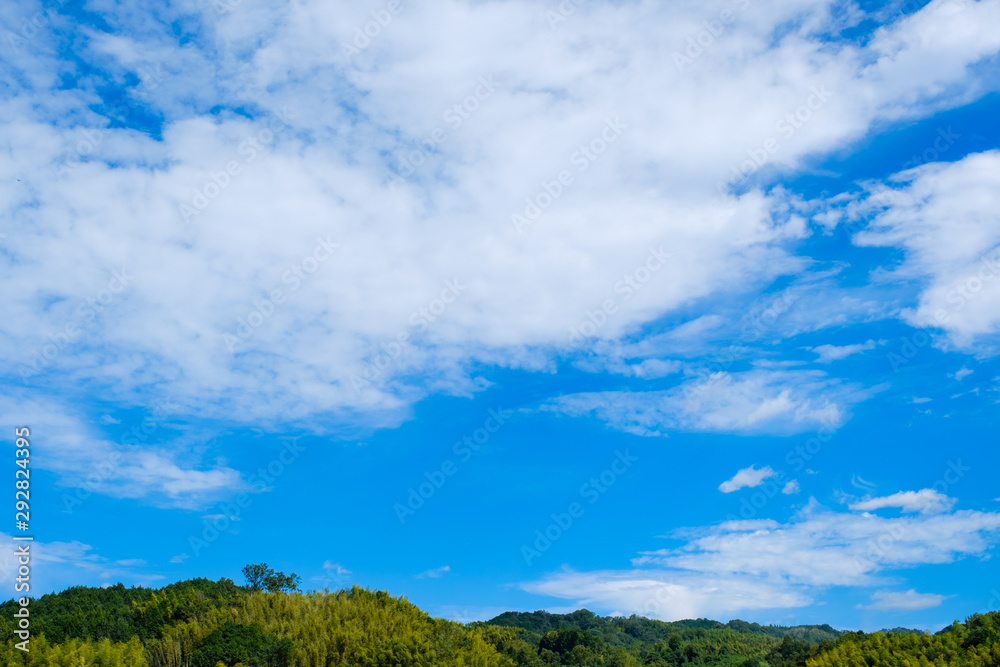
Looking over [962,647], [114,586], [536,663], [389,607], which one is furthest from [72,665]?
[962,647]

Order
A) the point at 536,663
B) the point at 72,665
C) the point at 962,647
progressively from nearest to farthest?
the point at 72,665, the point at 962,647, the point at 536,663

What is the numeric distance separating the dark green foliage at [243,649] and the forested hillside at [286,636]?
7 centimetres

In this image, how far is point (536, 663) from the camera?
76.5 meters

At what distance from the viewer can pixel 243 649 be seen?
51.9 meters

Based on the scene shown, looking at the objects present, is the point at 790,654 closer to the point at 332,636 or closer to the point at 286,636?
the point at 332,636

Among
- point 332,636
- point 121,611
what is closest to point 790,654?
point 332,636

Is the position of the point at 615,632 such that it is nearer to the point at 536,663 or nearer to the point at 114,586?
the point at 536,663

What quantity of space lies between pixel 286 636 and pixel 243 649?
3945 mm

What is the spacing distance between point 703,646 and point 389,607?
56072mm

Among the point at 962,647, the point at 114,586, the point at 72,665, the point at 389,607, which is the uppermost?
the point at 114,586

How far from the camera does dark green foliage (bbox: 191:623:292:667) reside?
5138 cm

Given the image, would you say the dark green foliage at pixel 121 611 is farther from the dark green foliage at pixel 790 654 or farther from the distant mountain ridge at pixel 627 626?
the distant mountain ridge at pixel 627 626

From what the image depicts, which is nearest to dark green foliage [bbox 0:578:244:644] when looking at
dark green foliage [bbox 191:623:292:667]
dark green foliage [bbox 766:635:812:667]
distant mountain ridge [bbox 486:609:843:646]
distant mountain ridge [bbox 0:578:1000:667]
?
distant mountain ridge [bbox 0:578:1000:667]

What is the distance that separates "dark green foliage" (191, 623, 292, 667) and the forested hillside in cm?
7
